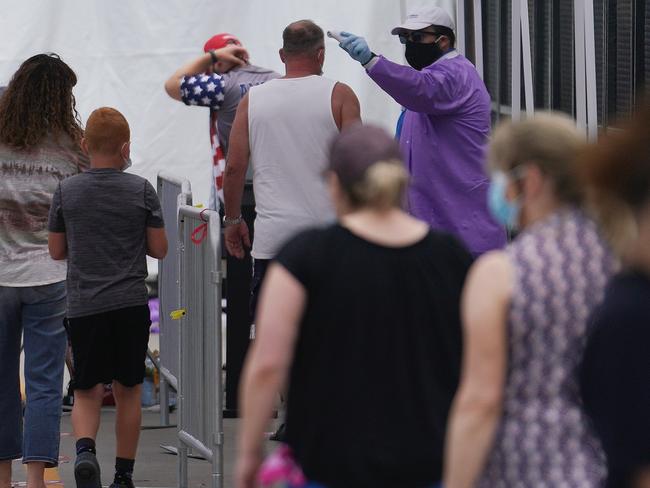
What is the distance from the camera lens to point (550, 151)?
3.24 metres

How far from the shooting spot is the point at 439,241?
362cm

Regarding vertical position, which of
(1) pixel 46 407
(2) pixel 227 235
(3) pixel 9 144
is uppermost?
(3) pixel 9 144

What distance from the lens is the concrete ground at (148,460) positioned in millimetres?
7027

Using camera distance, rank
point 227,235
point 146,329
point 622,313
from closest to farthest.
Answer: point 622,313, point 146,329, point 227,235

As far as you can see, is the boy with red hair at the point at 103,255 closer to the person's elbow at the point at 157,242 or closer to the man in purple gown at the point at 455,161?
the person's elbow at the point at 157,242

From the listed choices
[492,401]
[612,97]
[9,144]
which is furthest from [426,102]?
[492,401]

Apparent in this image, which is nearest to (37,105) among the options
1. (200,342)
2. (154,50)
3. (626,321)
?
(200,342)

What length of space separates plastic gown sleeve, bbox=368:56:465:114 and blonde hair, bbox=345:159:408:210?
281 cm

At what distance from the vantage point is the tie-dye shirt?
20.8 feet

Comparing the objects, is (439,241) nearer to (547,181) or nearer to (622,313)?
(547,181)

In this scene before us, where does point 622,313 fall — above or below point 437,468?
above

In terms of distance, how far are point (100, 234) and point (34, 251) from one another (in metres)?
0.38

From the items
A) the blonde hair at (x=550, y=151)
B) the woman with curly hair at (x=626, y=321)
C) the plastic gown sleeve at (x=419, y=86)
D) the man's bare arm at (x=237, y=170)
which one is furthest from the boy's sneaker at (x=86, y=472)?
the woman with curly hair at (x=626, y=321)

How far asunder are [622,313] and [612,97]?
456cm
